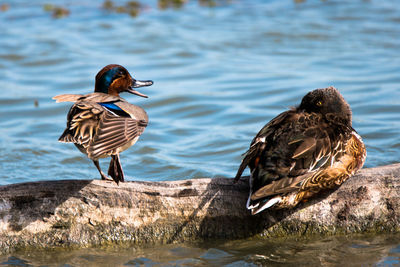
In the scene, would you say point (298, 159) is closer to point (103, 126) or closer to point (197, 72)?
point (103, 126)

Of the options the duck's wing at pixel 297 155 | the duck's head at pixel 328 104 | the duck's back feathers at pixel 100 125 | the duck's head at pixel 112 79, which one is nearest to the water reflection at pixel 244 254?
the duck's wing at pixel 297 155

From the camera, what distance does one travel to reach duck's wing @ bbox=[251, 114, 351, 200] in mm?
4488

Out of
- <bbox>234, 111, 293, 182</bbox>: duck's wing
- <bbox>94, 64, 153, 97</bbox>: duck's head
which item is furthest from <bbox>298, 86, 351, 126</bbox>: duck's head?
<bbox>94, 64, 153, 97</bbox>: duck's head

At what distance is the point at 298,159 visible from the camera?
4.63 metres

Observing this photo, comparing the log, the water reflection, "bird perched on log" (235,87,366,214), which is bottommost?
the water reflection

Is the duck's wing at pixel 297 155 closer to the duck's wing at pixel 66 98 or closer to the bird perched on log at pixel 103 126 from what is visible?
the bird perched on log at pixel 103 126

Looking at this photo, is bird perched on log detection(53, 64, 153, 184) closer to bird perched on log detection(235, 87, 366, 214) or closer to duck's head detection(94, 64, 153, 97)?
duck's head detection(94, 64, 153, 97)

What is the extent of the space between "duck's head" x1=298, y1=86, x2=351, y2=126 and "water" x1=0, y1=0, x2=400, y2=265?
117cm

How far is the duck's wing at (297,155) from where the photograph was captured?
177 inches

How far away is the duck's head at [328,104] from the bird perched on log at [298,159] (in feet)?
→ 0.61

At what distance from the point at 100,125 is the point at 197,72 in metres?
7.13

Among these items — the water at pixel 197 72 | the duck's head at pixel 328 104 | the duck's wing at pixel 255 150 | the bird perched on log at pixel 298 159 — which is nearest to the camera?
the bird perched on log at pixel 298 159

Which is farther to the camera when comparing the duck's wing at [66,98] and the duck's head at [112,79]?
the duck's head at [112,79]

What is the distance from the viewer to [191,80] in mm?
11383
